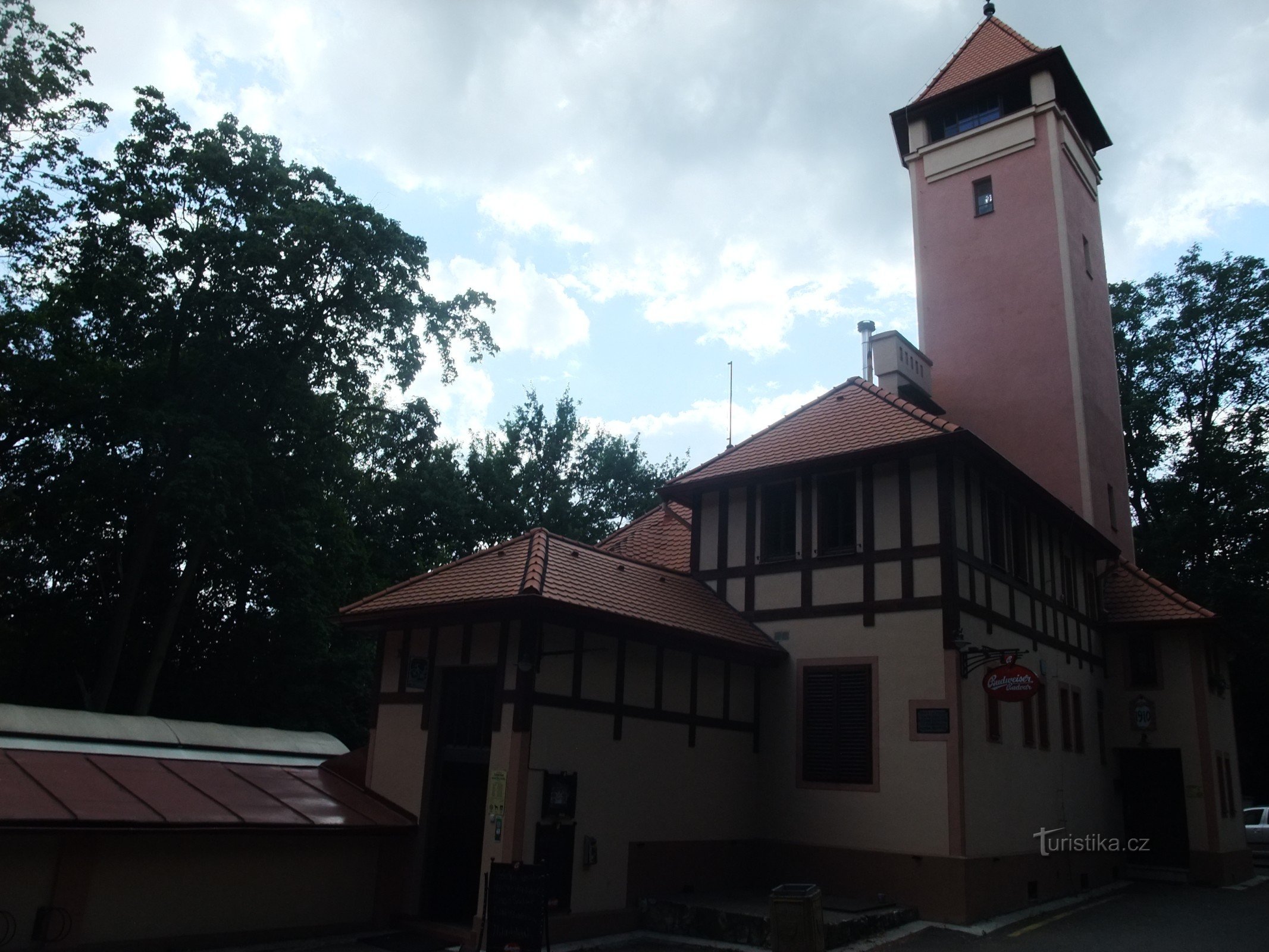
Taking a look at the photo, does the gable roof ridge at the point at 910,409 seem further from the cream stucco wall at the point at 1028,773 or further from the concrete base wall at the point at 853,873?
the concrete base wall at the point at 853,873

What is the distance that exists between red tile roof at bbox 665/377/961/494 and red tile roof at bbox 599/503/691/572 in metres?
2.05

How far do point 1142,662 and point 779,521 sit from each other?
992 cm

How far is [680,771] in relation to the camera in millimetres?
14008

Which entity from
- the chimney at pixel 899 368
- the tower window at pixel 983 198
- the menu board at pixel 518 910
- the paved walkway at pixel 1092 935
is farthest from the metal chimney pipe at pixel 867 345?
the menu board at pixel 518 910

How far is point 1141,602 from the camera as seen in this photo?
68.1 ft

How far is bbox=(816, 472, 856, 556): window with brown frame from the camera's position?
15.6m

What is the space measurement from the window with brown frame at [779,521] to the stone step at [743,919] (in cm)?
549

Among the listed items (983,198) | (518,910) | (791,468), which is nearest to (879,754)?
(791,468)

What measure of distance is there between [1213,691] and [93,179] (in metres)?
26.7

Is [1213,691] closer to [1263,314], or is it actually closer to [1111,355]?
[1111,355]

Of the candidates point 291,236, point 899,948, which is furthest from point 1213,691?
point 291,236

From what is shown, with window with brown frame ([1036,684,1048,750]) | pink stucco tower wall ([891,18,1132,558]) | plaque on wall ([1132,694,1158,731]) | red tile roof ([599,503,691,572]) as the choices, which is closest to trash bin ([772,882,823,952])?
window with brown frame ([1036,684,1048,750])

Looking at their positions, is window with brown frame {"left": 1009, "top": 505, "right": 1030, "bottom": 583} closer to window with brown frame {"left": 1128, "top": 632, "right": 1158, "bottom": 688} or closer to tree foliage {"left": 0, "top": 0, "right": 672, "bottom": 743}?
window with brown frame {"left": 1128, "top": 632, "right": 1158, "bottom": 688}

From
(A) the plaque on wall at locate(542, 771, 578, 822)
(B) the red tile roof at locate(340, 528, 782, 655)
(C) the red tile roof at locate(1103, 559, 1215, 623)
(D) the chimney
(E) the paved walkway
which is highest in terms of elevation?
(D) the chimney
